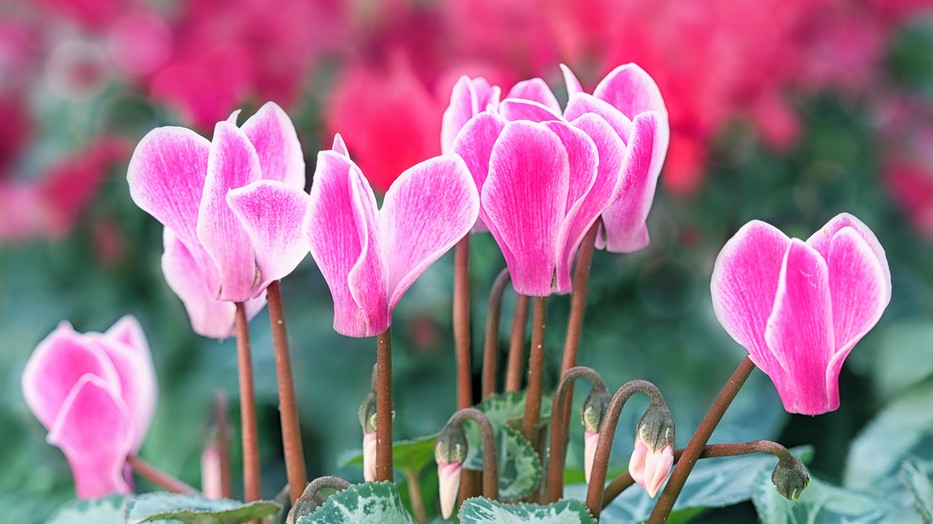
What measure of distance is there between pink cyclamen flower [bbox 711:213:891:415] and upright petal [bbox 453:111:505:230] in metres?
0.11

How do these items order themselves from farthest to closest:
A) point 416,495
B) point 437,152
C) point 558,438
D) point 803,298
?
point 437,152 → point 416,495 → point 558,438 → point 803,298

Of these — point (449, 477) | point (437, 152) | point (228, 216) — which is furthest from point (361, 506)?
point (437, 152)

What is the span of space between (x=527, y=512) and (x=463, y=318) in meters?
0.13

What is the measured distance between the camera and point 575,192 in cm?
49

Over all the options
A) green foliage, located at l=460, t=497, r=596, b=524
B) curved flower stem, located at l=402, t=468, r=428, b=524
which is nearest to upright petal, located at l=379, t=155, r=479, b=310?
green foliage, located at l=460, t=497, r=596, b=524

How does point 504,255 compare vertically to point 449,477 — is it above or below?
above

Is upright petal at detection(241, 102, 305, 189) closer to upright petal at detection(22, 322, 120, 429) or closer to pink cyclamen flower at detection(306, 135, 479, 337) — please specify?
pink cyclamen flower at detection(306, 135, 479, 337)

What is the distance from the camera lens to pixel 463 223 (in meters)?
0.47

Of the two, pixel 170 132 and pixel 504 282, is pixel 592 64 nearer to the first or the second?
pixel 504 282

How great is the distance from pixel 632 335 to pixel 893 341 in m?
0.23

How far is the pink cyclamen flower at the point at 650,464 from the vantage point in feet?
1.57

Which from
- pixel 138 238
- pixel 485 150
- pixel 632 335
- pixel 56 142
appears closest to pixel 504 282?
pixel 485 150

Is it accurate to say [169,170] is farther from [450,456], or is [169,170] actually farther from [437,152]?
[437,152]

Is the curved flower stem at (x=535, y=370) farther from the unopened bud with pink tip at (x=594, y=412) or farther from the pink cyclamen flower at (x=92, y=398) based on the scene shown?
the pink cyclamen flower at (x=92, y=398)
